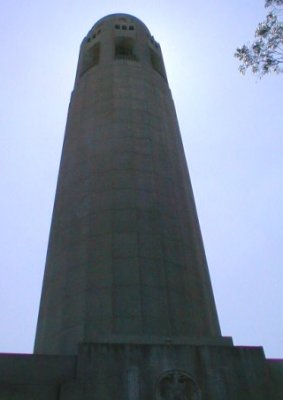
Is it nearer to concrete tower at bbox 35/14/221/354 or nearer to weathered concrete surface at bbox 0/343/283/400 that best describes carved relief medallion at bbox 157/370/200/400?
weathered concrete surface at bbox 0/343/283/400

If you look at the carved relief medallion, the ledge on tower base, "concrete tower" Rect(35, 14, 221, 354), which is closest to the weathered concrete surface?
the carved relief medallion

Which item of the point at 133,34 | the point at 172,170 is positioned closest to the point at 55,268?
the point at 172,170

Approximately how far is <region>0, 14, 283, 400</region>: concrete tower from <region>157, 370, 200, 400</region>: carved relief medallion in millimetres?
23

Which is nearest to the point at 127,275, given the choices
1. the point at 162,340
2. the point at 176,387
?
the point at 162,340

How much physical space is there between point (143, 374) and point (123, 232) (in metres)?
5.86

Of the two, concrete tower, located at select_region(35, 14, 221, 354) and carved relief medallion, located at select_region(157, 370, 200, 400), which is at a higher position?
concrete tower, located at select_region(35, 14, 221, 354)

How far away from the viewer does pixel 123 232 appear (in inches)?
639

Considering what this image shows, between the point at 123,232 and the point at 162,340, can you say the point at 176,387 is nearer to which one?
the point at 162,340

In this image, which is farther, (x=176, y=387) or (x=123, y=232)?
(x=123, y=232)

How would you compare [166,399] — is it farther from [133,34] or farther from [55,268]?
[133,34]

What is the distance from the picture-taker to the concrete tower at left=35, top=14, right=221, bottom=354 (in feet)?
46.9

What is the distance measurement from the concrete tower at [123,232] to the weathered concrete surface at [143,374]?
0.94 m

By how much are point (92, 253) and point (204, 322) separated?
13.9 ft

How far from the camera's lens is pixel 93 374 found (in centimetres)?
1124
